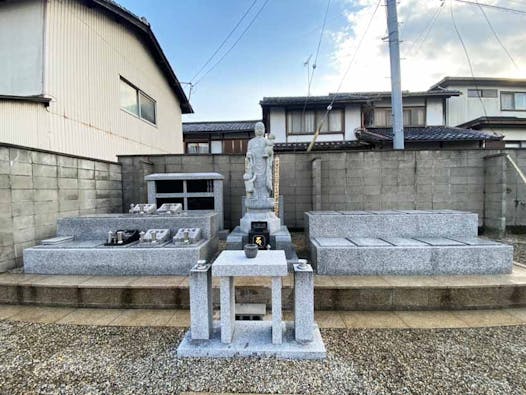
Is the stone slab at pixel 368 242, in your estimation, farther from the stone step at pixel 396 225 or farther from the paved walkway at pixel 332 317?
A: the paved walkway at pixel 332 317

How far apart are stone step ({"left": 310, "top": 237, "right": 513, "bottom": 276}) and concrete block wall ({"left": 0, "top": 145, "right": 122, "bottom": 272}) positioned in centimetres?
502

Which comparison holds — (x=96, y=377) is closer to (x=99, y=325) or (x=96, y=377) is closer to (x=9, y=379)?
(x=9, y=379)

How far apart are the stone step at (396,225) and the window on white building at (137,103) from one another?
821 cm

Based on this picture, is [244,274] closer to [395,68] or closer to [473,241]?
[473,241]

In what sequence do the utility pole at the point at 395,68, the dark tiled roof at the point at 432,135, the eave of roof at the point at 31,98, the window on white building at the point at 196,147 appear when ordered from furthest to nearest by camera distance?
the window on white building at the point at 196,147 < the dark tiled roof at the point at 432,135 < the utility pole at the point at 395,68 < the eave of roof at the point at 31,98

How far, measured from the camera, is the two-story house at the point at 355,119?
11170 mm

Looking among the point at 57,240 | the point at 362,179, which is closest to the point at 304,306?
the point at 57,240

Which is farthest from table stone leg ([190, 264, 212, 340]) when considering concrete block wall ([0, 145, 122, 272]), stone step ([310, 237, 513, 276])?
concrete block wall ([0, 145, 122, 272])

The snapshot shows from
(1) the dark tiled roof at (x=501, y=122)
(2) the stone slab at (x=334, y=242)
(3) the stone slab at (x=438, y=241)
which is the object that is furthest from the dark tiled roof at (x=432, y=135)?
(2) the stone slab at (x=334, y=242)

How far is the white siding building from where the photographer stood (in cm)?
579

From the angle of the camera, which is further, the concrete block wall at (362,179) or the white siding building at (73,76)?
the concrete block wall at (362,179)

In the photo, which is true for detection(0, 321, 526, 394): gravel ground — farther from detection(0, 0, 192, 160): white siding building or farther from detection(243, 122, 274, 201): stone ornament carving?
detection(0, 0, 192, 160): white siding building

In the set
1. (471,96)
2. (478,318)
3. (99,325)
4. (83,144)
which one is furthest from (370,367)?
(471,96)

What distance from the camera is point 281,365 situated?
2.21 metres
